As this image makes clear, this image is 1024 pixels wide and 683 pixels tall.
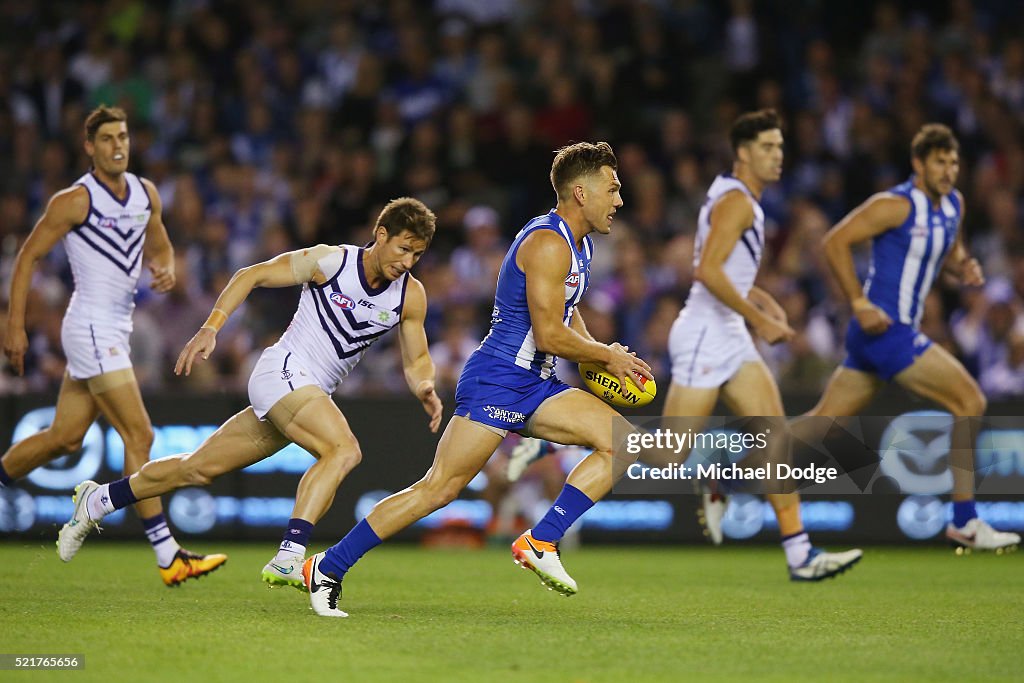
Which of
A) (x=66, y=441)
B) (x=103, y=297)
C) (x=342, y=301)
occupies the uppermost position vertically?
(x=103, y=297)

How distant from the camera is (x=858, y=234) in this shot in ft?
33.5

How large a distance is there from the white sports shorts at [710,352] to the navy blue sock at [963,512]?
1776 millimetres

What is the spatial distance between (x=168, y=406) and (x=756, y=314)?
6065 millimetres

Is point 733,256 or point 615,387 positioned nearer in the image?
point 615,387

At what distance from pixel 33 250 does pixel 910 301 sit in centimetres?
587

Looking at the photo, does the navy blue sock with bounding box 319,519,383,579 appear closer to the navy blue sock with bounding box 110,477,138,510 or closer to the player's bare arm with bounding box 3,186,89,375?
the navy blue sock with bounding box 110,477,138,510

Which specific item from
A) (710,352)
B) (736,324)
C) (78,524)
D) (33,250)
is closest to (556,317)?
(710,352)

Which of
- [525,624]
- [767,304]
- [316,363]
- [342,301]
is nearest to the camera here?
[525,624]

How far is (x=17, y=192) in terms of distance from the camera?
17609 mm

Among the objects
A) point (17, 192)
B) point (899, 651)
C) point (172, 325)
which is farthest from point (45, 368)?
point (899, 651)

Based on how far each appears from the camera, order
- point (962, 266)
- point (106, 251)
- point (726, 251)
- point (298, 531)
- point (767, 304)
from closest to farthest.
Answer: point (298, 531), point (106, 251), point (726, 251), point (767, 304), point (962, 266)

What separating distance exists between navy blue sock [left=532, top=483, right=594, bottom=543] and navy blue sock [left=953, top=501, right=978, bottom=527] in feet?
11.7

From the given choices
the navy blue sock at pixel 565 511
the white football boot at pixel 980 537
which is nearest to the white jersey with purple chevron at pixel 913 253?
the white football boot at pixel 980 537

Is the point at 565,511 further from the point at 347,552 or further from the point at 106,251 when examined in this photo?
the point at 106,251
